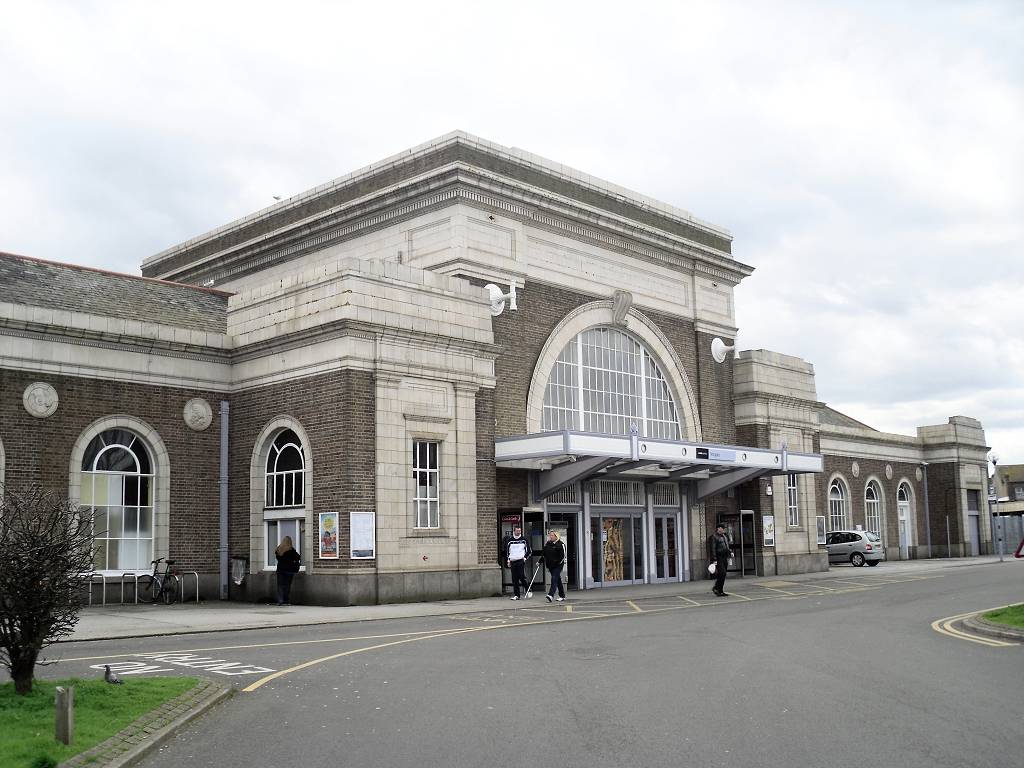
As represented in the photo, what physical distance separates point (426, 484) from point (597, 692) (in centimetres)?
1498

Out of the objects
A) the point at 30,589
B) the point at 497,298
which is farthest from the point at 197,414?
the point at 30,589

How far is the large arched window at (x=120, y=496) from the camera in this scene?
2514 cm

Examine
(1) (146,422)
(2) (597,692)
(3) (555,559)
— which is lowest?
(2) (597,692)

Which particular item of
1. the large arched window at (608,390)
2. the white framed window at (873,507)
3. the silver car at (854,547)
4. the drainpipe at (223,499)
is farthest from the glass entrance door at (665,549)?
the white framed window at (873,507)

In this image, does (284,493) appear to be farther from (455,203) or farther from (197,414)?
(455,203)

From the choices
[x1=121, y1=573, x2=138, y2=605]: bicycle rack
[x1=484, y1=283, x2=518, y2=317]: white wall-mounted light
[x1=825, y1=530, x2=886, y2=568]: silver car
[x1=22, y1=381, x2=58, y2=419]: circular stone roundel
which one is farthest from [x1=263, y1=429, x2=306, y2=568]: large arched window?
[x1=825, y1=530, x2=886, y2=568]: silver car

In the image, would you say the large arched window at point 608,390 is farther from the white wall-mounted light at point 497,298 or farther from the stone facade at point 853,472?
the stone facade at point 853,472

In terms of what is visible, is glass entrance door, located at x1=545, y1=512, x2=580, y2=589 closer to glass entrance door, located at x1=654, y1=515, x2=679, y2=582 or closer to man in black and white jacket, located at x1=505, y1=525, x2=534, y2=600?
man in black and white jacket, located at x1=505, y1=525, x2=534, y2=600

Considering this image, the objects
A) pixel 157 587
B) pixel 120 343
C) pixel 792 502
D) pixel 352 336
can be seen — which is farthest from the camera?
pixel 792 502

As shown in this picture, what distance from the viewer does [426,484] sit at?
2603 cm

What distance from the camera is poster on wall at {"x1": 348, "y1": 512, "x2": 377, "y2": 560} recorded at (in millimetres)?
24031

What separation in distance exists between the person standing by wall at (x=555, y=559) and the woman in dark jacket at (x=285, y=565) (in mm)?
5882

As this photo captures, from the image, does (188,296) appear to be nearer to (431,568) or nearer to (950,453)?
(431,568)

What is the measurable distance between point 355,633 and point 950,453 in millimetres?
44962
